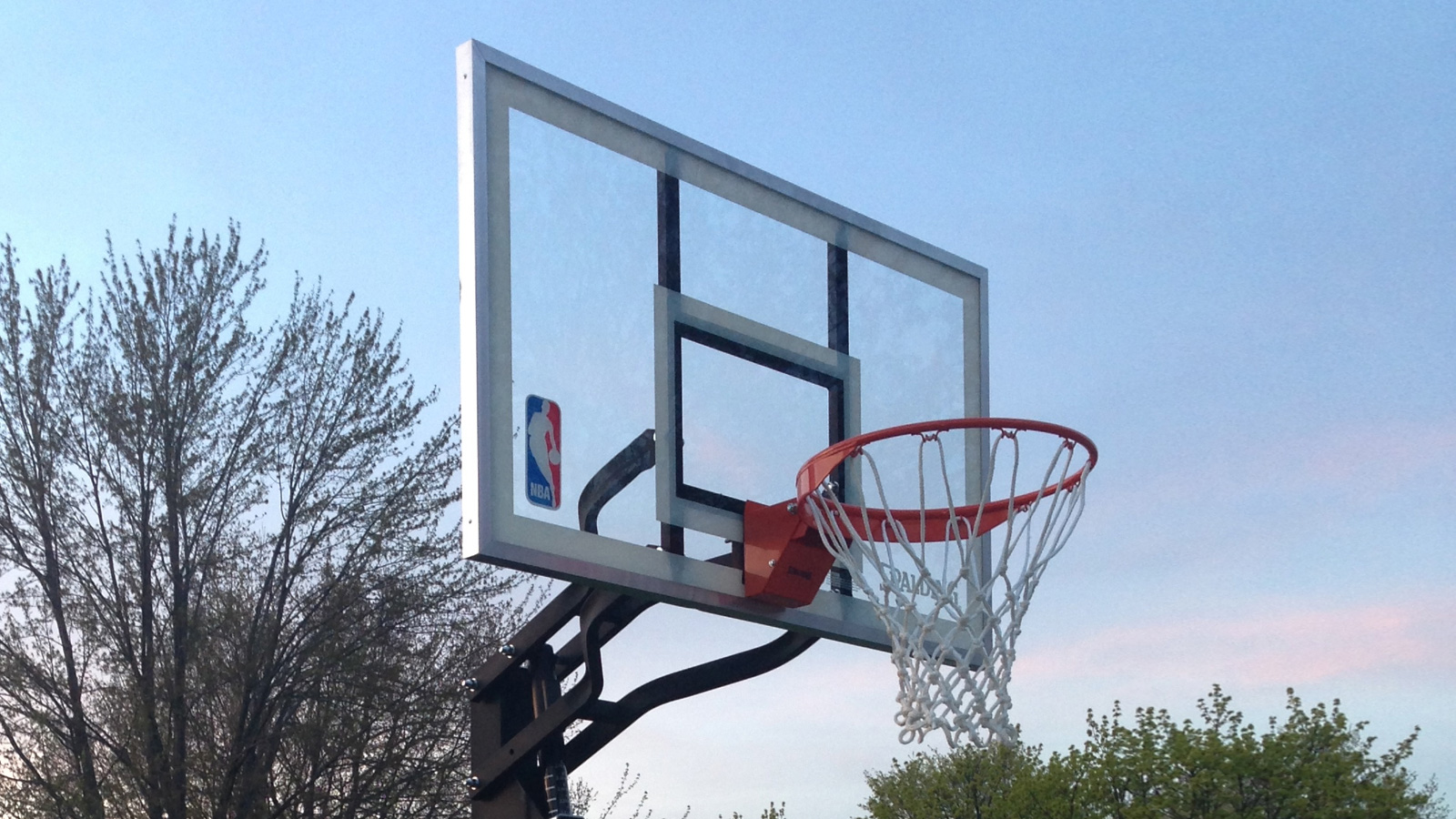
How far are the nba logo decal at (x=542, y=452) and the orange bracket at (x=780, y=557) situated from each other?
3.75 feet

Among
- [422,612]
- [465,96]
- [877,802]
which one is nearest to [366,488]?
[422,612]

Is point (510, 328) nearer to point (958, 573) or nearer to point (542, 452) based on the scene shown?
point (542, 452)

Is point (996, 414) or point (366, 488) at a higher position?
point (366, 488)

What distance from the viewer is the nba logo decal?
21.3ft

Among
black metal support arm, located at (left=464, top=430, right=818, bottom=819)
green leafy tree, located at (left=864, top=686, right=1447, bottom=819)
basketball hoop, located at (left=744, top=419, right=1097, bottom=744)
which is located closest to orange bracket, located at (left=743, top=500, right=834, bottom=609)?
basketball hoop, located at (left=744, top=419, right=1097, bottom=744)

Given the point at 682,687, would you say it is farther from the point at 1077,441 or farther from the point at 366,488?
the point at 366,488

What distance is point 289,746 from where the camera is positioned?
13.6 metres

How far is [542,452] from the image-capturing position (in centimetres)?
658

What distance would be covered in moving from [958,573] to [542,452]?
2.06 meters

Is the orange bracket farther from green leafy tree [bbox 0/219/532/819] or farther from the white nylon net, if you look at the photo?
green leafy tree [bbox 0/219/532/819]

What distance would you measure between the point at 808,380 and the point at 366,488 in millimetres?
7310

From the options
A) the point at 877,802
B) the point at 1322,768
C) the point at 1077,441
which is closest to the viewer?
the point at 1077,441

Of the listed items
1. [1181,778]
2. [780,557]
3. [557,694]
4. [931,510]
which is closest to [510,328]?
[780,557]

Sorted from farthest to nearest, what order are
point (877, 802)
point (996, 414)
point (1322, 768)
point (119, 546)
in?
point (877, 802) → point (1322, 768) → point (119, 546) → point (996, 414)
